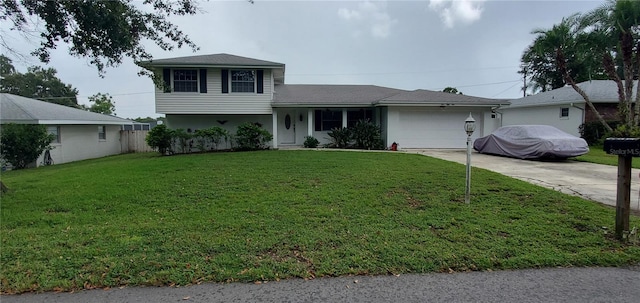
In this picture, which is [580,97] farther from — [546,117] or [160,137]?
[160,137]

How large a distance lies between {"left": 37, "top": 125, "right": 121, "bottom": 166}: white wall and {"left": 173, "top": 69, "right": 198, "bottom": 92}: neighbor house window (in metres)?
6.64

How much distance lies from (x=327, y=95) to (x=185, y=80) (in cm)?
732

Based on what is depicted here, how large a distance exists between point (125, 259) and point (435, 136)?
15.6m

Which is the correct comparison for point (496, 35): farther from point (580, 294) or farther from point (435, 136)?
point (580, 294)

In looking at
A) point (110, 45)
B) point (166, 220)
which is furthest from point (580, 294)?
point (110, 45)

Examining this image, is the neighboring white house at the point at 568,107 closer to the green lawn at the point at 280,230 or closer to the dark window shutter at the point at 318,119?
the dark window shutter at the point at 318,119

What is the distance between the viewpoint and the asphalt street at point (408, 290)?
9.05 ft

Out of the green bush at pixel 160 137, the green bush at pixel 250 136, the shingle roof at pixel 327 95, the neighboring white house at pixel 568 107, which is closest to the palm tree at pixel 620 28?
the neighboring white house at pixel 568 107

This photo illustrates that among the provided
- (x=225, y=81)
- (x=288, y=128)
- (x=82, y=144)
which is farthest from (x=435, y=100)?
(x=82, y=144)

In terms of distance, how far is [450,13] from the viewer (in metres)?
16.5

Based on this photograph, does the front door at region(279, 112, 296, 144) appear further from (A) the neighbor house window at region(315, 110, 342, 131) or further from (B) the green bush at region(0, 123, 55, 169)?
(B) the green bush at region(0, 123, 55, 169)

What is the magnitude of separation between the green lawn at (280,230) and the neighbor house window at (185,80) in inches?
331

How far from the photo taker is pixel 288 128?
57.4ft

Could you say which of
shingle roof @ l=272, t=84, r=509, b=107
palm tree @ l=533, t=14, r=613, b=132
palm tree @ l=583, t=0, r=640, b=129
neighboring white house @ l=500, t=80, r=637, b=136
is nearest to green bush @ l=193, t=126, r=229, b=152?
shingle roof @ l=272, t=84, r=509, b=107
